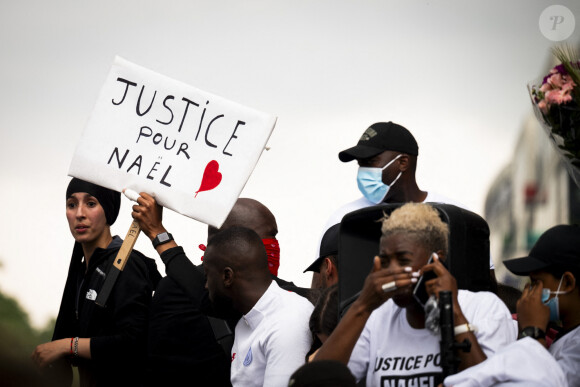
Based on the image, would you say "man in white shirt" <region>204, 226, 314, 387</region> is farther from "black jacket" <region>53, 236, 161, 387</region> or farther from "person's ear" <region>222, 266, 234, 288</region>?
"black jacket" <region>53, 236, 161, 387</region>

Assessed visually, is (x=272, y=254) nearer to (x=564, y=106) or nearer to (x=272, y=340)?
(x=272, y=340)

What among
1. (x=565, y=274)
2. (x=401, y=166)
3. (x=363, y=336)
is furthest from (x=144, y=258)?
(x=565, y=274)

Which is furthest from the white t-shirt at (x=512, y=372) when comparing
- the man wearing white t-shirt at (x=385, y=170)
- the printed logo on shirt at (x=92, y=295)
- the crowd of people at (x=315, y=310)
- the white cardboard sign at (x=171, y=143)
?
the printed logo on shirt at (x=92, y=295)

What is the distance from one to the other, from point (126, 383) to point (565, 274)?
2344mm

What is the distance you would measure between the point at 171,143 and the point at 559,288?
1.97m

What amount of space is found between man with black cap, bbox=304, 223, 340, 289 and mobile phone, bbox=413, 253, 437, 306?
1.25 meters

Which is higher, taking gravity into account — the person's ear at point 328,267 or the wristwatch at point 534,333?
the wristwatch at point 534,333

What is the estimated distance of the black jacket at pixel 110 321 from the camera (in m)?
5.02

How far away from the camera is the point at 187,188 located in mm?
4738

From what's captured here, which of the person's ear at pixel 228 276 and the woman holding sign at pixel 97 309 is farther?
the woman holding sign at pixel 97 309

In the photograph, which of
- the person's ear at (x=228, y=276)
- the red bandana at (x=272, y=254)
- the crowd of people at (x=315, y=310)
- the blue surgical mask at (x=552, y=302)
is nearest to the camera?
the crowd of people at (x=315, y=310)

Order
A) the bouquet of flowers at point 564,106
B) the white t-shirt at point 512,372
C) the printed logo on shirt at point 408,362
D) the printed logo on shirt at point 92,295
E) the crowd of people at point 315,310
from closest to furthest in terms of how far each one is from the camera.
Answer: the white t-shirt at point 512,372, the crowd of people at point 315,310, the printed logo on shirt at point 408,362, the bouquet of flowers at point 564,106, the printed logo on shirt at point 92,295

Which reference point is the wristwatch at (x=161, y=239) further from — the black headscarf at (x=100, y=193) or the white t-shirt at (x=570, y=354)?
the white t-shirt at (x=570, y=354)

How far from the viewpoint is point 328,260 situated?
193 inches
